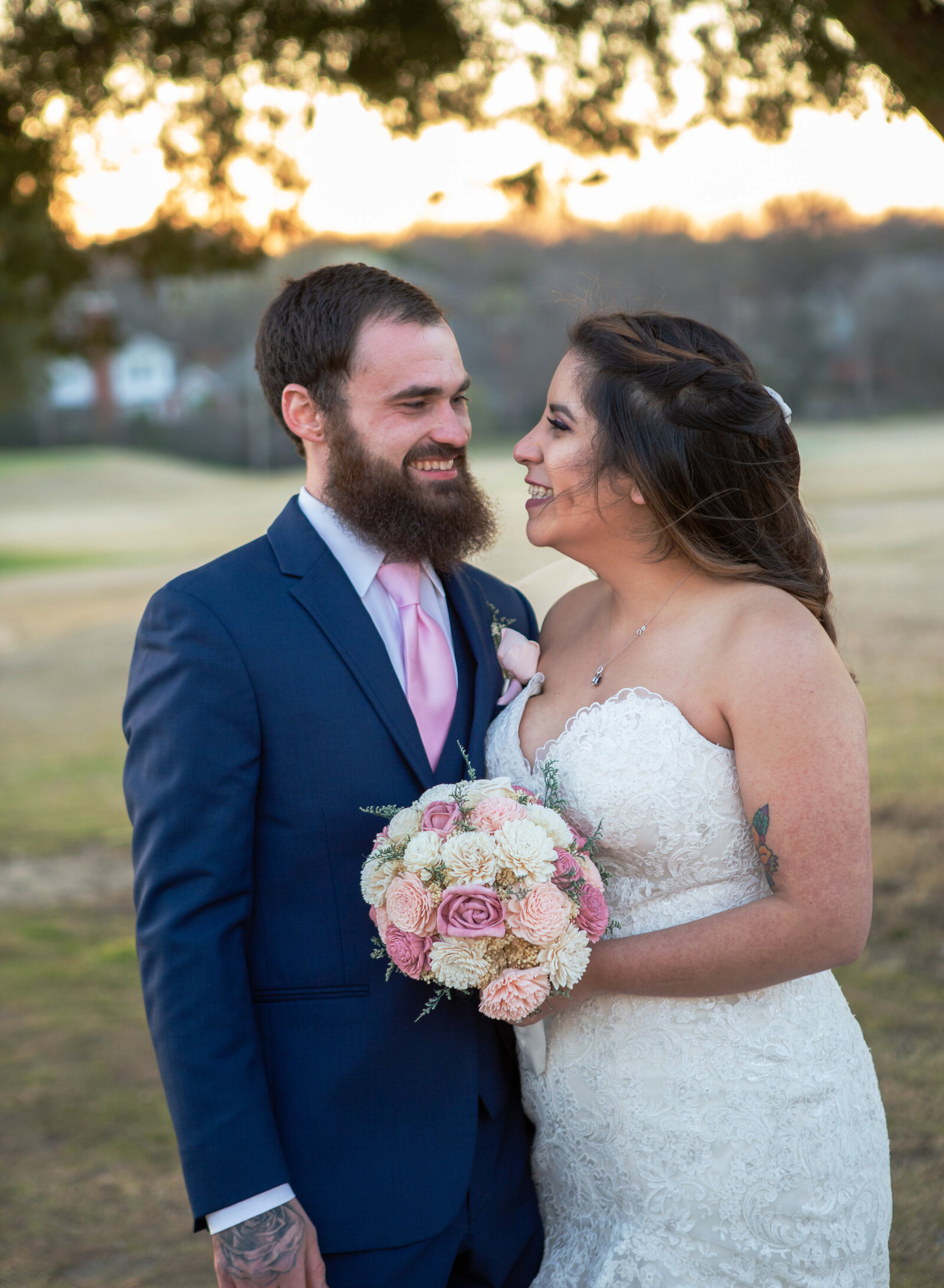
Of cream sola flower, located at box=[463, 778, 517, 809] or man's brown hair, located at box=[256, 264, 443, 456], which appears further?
man's brown hair, located at box=[256, 264, 443, 456]

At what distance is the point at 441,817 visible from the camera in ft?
7.69

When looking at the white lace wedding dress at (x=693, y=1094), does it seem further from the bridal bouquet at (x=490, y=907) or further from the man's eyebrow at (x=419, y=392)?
the man's eyebrow at (x=419, y=392)

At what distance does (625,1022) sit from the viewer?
8.91 ft

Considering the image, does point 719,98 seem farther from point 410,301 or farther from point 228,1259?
point 228,1259

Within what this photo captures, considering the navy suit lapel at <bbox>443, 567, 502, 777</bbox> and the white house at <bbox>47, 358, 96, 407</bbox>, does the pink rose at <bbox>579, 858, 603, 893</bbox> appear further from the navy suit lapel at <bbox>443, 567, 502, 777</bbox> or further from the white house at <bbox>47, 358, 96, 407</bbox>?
the white house at <bbox>47, 358, 96, 407</bbox>

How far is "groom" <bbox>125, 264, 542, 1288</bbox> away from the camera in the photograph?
7.80ft

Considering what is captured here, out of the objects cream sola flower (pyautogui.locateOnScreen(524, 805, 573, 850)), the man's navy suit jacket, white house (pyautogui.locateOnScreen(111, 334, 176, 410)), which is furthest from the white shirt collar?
white house (pyautogui.locateOnScreen(111, 334, 176, 410))

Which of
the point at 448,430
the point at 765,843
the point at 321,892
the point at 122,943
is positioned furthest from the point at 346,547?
the point at 122,943

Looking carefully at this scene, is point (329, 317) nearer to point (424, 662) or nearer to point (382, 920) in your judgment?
point (424, 662)

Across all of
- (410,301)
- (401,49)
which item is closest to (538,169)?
(401,49)

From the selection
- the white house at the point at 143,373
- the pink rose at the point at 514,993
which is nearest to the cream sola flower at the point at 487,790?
the pink rose at the point at 514,993

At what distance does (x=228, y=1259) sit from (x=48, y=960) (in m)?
6.01

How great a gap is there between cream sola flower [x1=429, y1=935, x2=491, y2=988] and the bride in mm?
327

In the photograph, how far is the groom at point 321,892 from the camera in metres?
2.38
